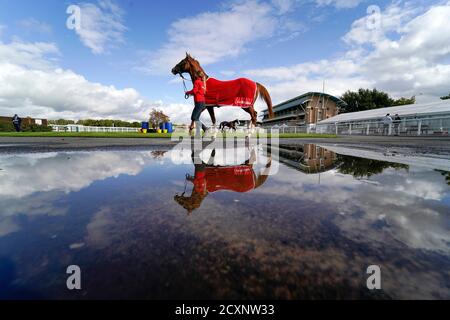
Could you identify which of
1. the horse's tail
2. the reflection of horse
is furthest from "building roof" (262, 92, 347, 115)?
the reflection of horse

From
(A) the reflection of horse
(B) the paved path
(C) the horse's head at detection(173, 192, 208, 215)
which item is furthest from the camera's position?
(B) the paved path

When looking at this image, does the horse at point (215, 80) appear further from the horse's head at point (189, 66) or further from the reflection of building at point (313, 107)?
→ the reflection of building at point (313, 107)

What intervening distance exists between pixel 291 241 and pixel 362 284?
324mm

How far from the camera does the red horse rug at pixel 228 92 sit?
8219mm

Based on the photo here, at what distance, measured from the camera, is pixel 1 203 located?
1.52 metres

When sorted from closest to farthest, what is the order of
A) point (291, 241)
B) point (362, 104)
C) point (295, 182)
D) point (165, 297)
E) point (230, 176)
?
point (165, 297) < point (291, 241) < point (295, 182) < point (230, 176) < point (362, 104)

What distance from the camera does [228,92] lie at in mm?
8367

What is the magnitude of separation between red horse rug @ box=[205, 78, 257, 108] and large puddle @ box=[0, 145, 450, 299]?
6.78 metres

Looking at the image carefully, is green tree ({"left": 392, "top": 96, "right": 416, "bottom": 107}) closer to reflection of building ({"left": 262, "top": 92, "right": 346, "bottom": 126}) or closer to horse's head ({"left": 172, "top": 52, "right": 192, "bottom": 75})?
reflection of building ({"left": 262, "top": 92, "right": 346, "bottom": 126})

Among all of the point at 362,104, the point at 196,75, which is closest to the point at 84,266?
the point at 196,75

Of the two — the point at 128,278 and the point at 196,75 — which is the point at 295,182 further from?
the point at 196,75

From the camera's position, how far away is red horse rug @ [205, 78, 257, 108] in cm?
822

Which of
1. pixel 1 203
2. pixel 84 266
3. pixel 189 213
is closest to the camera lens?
pixel 84 266

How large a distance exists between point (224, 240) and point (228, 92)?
7.97m
